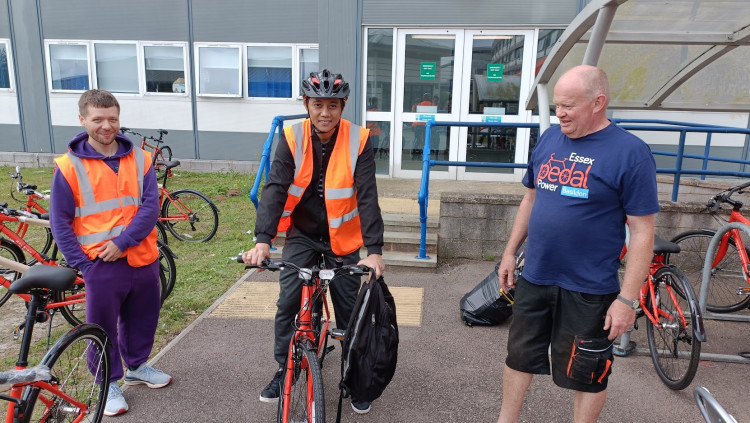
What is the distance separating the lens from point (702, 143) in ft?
32.0

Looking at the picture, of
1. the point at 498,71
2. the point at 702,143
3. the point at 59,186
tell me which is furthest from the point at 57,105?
the point at 702,143

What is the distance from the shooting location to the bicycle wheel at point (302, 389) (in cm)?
249

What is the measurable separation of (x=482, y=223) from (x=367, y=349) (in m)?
3.72

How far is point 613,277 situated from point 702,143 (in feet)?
29.5

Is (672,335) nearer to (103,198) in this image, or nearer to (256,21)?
(103,198)

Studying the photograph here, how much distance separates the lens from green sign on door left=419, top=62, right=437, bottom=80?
30.9 ft

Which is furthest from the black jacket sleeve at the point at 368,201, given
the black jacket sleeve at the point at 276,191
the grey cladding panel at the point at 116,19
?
the grey cladding panel at the point at 116,19

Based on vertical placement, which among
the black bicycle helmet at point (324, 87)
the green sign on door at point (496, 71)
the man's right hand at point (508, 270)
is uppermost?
the green sign on door at point (496, 71)

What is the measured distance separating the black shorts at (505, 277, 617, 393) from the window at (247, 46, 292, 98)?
369 inches

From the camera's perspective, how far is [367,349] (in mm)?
2684

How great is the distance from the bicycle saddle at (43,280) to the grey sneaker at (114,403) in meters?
0.95

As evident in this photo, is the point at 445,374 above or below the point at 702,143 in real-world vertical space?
below

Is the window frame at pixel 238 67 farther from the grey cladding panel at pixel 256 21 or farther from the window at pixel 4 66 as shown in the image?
the window at pixel 4 66

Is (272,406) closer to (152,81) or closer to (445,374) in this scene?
(445,374)
